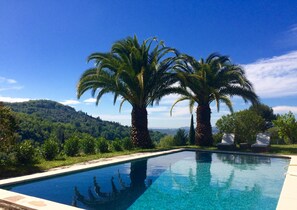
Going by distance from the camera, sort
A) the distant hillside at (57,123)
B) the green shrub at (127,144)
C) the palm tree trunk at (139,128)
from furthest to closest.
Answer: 1. the distant hillside at (57,123)
2. the palm tree trunk at (139,128)
3. the green shrub at (127,144)

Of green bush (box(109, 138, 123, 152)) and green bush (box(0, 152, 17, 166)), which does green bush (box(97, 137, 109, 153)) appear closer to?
green bush (box(109, 138, 123, 152))

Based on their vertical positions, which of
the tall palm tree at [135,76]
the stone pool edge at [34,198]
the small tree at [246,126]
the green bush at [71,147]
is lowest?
the stone pool edge at [34,198]

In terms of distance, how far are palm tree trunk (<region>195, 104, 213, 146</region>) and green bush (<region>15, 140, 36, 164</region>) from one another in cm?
1481

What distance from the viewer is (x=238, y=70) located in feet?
75.0

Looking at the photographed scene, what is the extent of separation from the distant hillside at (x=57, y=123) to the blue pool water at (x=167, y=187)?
63387 mm

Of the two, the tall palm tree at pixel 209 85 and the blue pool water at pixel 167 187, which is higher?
the tall palm tree at pixel 209 85

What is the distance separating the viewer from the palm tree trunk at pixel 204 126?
2339cm

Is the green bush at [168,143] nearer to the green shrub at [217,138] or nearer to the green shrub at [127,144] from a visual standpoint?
the green shrub at [217,138]

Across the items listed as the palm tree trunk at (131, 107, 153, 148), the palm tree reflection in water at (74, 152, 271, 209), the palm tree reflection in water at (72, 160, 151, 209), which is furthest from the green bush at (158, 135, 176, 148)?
the palm tree reflection in water at (72, 160, 151, 209)

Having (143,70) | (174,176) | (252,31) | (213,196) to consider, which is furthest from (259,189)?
(252,31)

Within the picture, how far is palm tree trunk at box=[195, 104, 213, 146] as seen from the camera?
921 inches

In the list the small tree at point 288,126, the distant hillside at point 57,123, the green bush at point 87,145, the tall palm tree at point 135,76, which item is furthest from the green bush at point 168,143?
the distant hillside at point 57,123

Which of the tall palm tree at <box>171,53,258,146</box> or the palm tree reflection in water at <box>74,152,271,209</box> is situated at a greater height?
the tall palm tree at <box>171,53,258,146</box>

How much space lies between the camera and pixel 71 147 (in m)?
15.4
